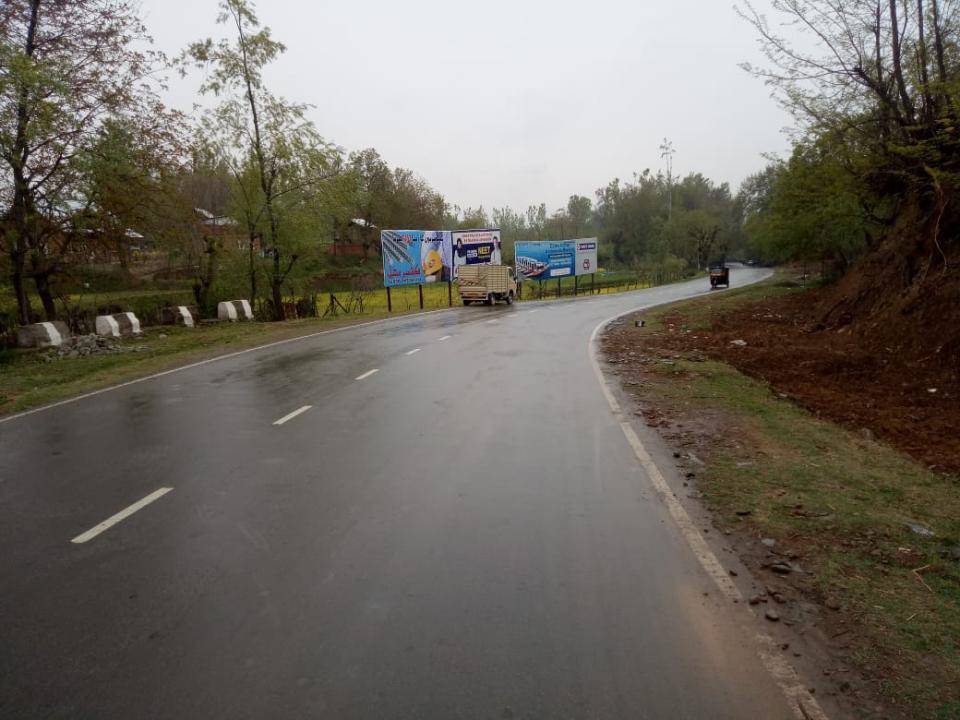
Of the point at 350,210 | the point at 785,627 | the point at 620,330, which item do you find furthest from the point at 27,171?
the point at 785,627

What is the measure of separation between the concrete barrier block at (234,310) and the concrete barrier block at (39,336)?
8.81m

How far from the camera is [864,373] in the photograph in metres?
11.9

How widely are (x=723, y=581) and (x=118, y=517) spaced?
500 cm

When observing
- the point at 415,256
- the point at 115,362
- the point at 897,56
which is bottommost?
the point at 115,362

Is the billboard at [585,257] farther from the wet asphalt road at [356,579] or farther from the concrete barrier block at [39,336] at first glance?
the wet asphalt road at [356,579]

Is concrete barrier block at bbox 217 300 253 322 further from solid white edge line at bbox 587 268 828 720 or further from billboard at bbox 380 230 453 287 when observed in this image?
solid white edge line at bbox 587 268 828 720

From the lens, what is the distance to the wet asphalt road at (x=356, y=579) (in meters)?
3.24

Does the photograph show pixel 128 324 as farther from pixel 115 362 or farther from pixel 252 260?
pixel 252 260

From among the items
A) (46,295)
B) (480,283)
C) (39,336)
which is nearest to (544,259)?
(480,283)

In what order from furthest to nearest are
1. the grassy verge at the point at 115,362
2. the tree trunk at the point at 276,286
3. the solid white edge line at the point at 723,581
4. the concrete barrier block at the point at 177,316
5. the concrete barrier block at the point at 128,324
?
the tree trunk at the point at 276,286 < the concrete barrier block at the point at 177,316 < the concrete barrier block at the point at 128,324 < the grassy verge at the point at 115,362 < the solid white edge line at the point at 723,581

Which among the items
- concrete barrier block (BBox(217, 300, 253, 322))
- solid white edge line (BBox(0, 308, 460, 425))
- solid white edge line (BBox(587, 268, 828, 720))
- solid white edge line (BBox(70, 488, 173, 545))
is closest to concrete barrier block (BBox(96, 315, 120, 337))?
solid white edge line (BBox(0, 308, 460, 425))

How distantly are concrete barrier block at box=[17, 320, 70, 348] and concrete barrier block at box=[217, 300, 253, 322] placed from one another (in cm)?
881

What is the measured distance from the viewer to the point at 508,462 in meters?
7.09

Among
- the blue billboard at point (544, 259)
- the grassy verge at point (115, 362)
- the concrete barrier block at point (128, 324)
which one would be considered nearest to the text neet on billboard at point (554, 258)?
the blue billboard at point (544, 259)
